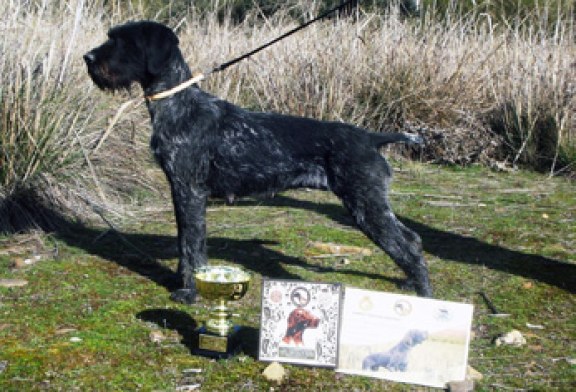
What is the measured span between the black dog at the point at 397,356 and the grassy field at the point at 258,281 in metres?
0.09

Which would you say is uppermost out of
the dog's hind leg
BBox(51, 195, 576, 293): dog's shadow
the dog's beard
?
the dog's beard

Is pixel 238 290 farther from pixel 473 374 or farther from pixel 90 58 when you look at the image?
pixel 90 58

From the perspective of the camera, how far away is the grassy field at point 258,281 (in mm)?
3943

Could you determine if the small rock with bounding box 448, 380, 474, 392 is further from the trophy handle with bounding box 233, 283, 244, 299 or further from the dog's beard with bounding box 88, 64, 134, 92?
the dog's beard with bounding box 88, 64, 134, 92

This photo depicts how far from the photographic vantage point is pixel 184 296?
496cm

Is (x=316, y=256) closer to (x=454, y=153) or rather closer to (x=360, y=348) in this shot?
(x=360, y=348)

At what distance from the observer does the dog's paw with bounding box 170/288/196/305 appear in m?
4.95

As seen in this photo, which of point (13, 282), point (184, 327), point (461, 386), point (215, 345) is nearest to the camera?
point (461, 386)

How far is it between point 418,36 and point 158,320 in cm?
840

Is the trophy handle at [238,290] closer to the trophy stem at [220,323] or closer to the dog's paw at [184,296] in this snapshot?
the trophy stem at [220,323]

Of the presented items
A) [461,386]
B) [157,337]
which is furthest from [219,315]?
[461,386]

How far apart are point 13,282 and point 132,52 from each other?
1784 mm

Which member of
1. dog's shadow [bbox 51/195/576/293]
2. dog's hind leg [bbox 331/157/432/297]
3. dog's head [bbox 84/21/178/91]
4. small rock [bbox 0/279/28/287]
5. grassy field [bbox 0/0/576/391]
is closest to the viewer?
grassy field [bbox 0/0/576/391]

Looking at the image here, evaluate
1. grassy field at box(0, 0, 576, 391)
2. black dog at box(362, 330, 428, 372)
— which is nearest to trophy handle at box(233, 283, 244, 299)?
grassy field at box(0, 0, 576, 391)
